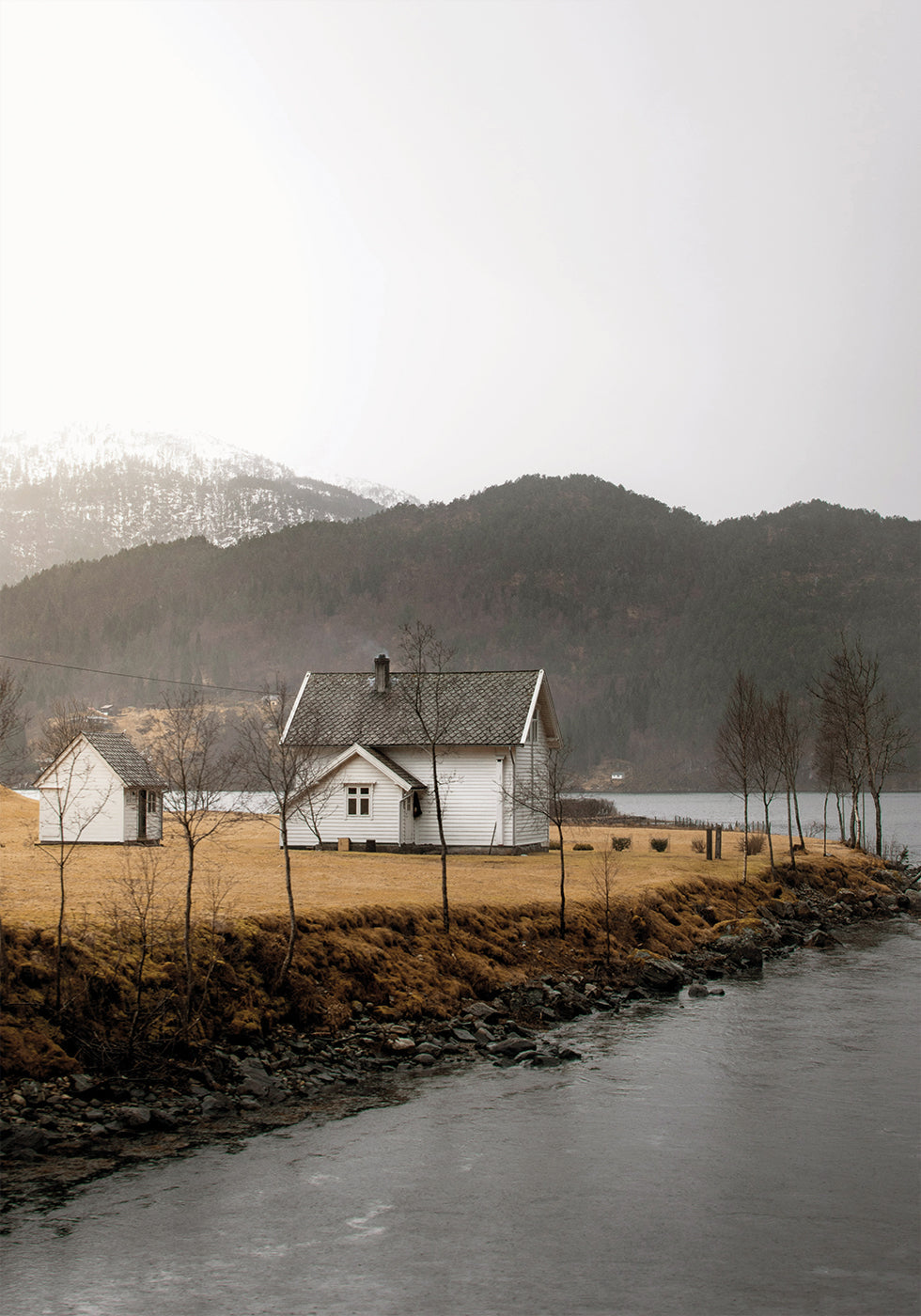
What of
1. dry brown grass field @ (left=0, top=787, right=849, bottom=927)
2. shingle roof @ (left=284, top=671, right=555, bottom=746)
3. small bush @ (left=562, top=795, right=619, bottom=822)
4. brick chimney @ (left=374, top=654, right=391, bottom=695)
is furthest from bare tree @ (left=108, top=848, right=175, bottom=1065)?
small bush @ (left=562, top=795, right=619, bottom=822)

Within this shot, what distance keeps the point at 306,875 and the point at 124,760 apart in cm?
1435

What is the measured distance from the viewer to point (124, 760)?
150 feet

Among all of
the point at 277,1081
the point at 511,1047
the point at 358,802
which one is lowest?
the point at 511,1047

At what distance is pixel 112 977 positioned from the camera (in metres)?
18.8

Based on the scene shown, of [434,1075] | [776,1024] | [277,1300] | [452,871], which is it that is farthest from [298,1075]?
[452,871]

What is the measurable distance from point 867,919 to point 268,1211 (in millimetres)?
34654

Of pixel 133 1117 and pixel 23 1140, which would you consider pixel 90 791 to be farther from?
pixel 23 1140

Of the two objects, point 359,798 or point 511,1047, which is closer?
point 511,1047

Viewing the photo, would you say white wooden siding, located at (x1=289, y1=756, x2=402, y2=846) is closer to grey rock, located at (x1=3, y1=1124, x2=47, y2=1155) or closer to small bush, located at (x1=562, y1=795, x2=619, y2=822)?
grey rock, located at (x1=3, y1=1124, x2=47, y2=1155)

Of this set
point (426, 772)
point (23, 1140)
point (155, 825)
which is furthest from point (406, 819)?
point (23, 1140)

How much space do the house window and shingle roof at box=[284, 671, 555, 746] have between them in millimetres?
2042

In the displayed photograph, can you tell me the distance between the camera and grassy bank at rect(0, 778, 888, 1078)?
712 inches

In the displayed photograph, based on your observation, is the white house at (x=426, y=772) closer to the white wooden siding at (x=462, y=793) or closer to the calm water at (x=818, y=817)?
the white wooden siding at (x=462, y=793)

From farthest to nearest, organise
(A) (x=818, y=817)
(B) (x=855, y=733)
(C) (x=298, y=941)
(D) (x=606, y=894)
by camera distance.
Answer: (A) (x=818, y=817)
(B) (x=855, y=733)
(D) (x=606, y=894)
(C) (x=298, y=941)
